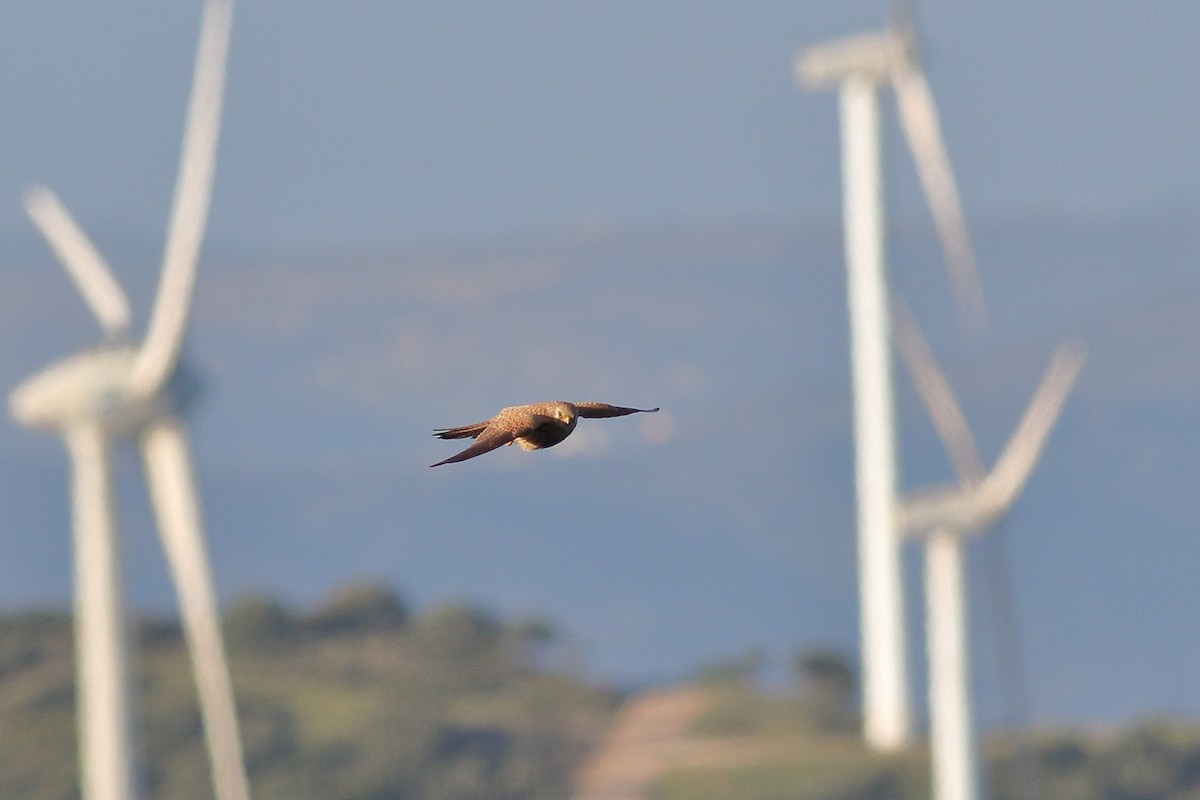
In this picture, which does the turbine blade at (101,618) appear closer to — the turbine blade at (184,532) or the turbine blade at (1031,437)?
the turbine blade at (184,532)

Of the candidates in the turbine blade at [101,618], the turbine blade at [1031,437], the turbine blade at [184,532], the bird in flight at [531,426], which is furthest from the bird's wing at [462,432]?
the turbine blade at [1031,437]

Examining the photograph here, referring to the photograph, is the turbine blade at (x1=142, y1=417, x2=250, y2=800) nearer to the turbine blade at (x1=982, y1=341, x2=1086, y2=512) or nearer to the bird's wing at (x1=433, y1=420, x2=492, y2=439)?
the turbine blade at (x1=982, y1=341, x2=1086, y2=512)

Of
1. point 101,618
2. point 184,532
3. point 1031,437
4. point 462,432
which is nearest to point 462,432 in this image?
point 462,432

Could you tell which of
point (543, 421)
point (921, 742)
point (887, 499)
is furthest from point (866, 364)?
point (543, 421)

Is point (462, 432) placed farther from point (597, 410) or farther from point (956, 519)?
point (956, 519)

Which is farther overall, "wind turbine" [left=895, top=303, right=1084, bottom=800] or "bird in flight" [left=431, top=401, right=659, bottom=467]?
"wind turbine" [left=895, top=303, right=1084, bottom=800]

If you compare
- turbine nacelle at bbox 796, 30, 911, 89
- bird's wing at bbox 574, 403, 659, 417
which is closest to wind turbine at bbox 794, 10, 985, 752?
turbine nacelle at bbox 796, 30, 911, 89
